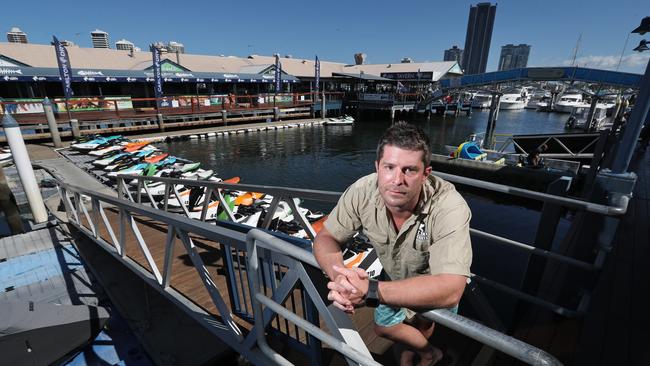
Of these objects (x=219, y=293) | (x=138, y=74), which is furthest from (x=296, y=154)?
(x=219, y=293)

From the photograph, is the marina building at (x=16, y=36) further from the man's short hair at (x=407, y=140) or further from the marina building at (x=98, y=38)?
the man's short hair at (x=407, y=140)

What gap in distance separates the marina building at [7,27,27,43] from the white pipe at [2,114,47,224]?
49108 mm

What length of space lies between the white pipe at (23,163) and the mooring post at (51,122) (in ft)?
58.3

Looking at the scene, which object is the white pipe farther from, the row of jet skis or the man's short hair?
the man's short hair

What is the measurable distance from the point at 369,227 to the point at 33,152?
2649 cm

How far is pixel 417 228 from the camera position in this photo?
1.91m

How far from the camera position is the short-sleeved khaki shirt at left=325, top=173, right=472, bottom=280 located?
65.9 inches

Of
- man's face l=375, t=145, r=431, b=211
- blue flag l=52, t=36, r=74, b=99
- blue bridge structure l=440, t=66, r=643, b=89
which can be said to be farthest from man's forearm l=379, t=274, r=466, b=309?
blue bridge structure l=440, t=66, r=643, b=89

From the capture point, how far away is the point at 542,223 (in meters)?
3.25

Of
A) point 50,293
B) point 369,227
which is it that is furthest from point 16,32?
point 369,227

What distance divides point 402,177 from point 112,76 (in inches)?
1287

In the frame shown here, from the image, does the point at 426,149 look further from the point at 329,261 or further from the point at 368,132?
the point at 368,132

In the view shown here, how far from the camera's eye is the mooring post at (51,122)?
2143cm

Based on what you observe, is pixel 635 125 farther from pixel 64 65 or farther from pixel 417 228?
pixel 64 65
